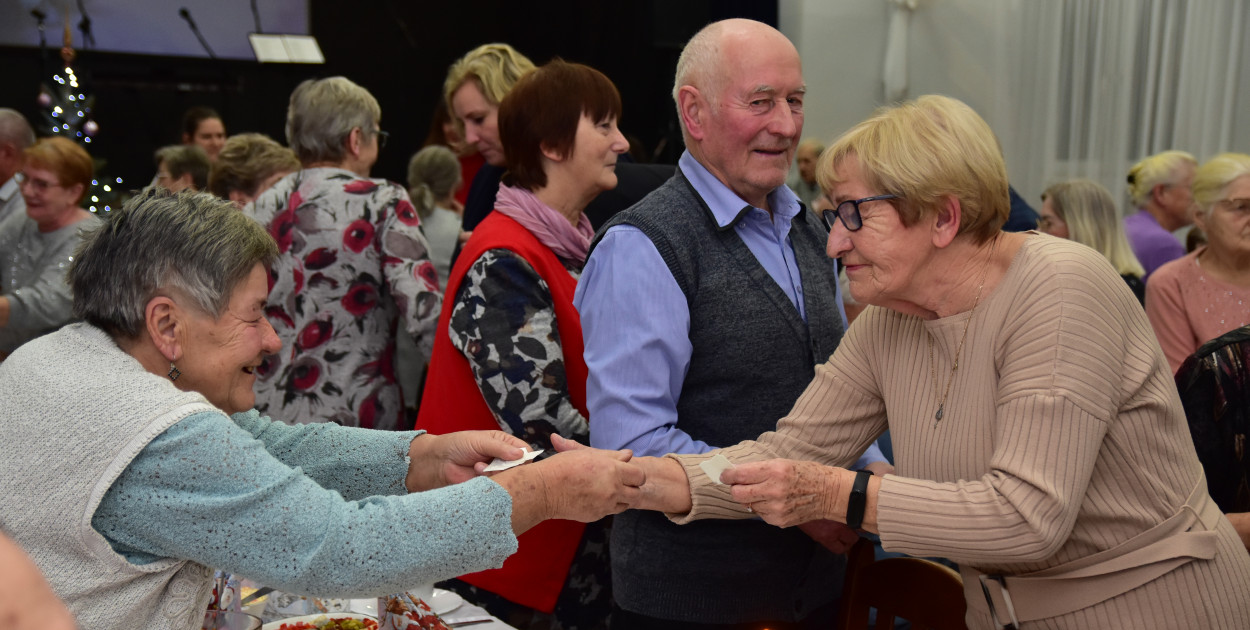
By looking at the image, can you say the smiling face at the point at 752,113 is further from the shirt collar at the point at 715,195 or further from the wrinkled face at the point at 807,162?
the wrinkled face at the point at 807,162

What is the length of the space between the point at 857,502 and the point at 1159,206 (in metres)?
4.22

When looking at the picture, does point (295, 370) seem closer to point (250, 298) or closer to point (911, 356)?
point (250, 298)

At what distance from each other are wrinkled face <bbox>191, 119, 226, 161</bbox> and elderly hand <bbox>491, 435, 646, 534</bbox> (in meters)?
5.40

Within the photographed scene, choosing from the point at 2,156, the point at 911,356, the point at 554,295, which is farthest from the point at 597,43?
the point at 911,356

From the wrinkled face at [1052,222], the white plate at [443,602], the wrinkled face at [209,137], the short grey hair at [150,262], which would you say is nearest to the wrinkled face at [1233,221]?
the wrinkled face at [1052,222]

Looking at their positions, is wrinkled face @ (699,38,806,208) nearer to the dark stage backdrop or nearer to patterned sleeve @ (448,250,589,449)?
patterned sleeve @ (448,250,589,449)

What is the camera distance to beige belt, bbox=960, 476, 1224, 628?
1.50 meters

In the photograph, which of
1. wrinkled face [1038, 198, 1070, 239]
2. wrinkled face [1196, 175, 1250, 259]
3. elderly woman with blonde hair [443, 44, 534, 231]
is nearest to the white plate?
elderly woman with blonde hair [443, 44, 534, 231]

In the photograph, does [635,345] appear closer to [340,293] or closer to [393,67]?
[340,293]

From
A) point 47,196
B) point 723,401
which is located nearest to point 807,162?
point 47,196

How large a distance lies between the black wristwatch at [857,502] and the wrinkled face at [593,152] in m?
1.13

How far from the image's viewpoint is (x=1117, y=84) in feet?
19.6

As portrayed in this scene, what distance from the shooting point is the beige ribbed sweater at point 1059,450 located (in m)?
1.45

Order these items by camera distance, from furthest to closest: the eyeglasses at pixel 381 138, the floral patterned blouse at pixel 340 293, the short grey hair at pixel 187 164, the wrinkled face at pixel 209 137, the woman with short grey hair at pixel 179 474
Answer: the wrinkled face at pixel 209 137
the short grey hair at pixel 187 164
the eyeglasses at pixel 381 138
the floral patterned blouse at pixel 340 293
the woman with short grey hair at pixel 179 474
